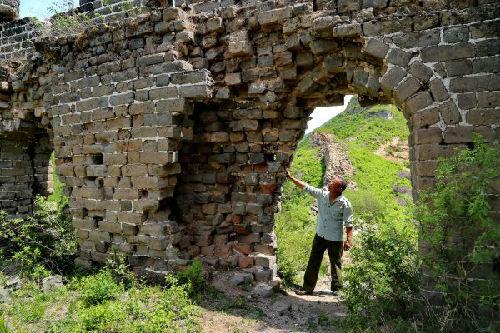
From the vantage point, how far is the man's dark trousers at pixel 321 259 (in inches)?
209

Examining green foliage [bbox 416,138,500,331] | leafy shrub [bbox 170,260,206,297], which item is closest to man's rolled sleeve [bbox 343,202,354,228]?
green foliage [bbox 416,138,500,331]

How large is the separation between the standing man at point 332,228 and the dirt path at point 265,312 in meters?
0.37

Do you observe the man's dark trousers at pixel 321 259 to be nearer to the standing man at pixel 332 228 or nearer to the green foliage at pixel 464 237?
the standing man at pixel 332 228

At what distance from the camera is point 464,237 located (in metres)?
3.38

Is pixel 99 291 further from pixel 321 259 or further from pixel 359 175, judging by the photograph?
pixel 359 175

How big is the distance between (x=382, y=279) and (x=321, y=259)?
75.1 inches

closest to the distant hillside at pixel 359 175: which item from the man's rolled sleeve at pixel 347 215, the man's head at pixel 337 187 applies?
the man's rolled sleeve at pixel 347 215

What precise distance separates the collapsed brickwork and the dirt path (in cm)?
45

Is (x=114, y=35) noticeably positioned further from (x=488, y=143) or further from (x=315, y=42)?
(x=488, y=143)

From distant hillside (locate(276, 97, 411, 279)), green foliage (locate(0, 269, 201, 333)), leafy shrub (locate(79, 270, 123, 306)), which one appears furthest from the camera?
distant hillside (locate(276, 97, 411, 279))

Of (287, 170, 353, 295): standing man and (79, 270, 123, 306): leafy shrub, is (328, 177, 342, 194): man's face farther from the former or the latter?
(79, 270, 123, 306): leafy shrub

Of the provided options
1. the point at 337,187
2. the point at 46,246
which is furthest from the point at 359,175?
the point at 46,246

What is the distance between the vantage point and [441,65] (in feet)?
11.8

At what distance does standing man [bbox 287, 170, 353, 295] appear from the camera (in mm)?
5145
